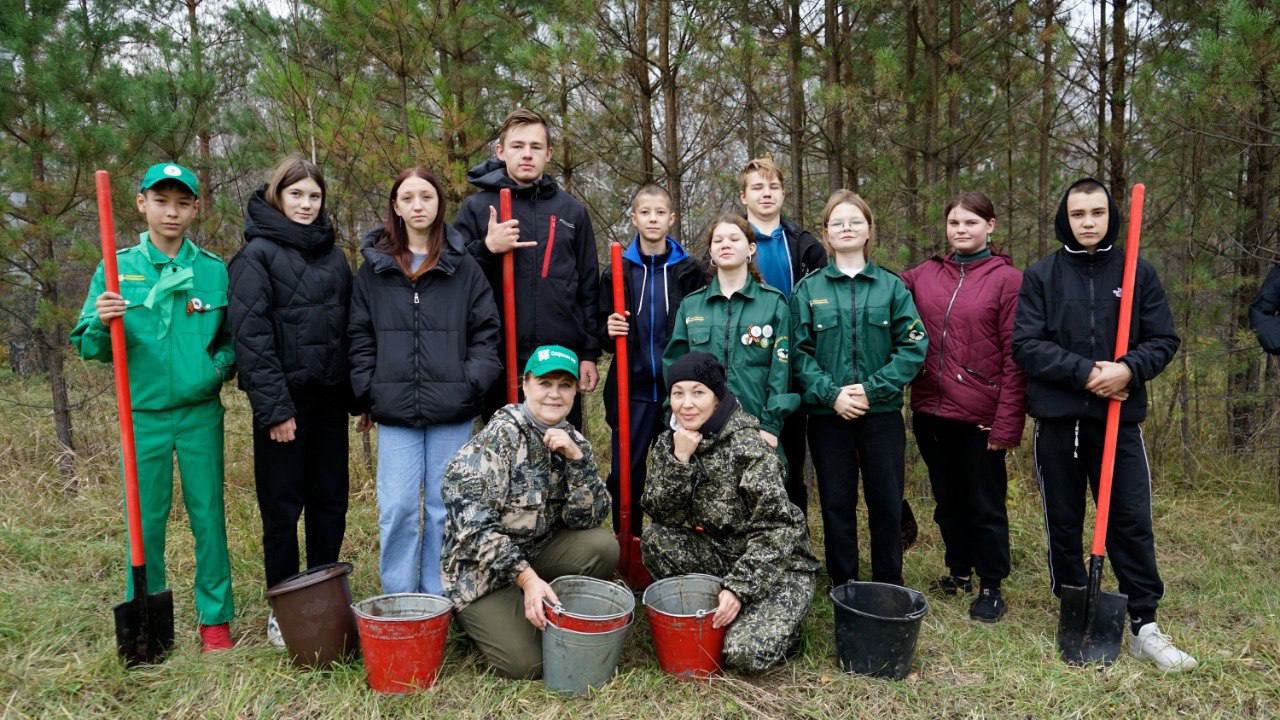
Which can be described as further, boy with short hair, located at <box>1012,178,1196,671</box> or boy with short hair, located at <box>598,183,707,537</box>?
boy with short hair, located at <box>598,183,707,537</box>

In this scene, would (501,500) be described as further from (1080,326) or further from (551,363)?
(1080,326)

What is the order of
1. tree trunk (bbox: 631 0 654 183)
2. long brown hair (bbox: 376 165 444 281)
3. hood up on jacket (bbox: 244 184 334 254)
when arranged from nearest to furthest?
hood up on jacket (bbox: 244 184 334 254), long brown hair (bbox: 376 165 444 281), tree trunk (bbox: 631 0 654 183)

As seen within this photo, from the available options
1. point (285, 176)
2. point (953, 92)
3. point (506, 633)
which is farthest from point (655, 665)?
point (953, 92)

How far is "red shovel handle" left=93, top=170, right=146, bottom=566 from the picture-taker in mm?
3195

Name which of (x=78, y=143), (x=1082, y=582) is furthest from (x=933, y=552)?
(x=78, y=143)

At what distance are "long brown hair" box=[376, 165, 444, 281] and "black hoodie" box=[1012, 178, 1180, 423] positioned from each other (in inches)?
→ 101

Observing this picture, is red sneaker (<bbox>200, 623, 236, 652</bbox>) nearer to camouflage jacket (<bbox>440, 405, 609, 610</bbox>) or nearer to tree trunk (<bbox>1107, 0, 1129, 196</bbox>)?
camouflage jacket (<bbox>440, 405, 609, 610</bbox>)

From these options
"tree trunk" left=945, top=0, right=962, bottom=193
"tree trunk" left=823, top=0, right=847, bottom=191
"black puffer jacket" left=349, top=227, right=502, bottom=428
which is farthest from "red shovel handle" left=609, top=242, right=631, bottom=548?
"tree trunk" left=945, top=0, right=962, bottom=193

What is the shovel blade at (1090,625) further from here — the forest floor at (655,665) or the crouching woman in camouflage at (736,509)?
the crouching woman in camouflage at (736,509)

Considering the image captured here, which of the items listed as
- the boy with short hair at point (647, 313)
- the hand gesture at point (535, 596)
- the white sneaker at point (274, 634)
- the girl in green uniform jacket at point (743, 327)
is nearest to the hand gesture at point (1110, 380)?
the girl in green uniform jacket at point (743, 327)

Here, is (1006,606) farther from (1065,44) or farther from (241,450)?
(241,450)

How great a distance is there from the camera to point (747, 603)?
3248 mm

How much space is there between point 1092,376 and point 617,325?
2.05 meters

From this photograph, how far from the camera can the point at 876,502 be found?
3.77 m
